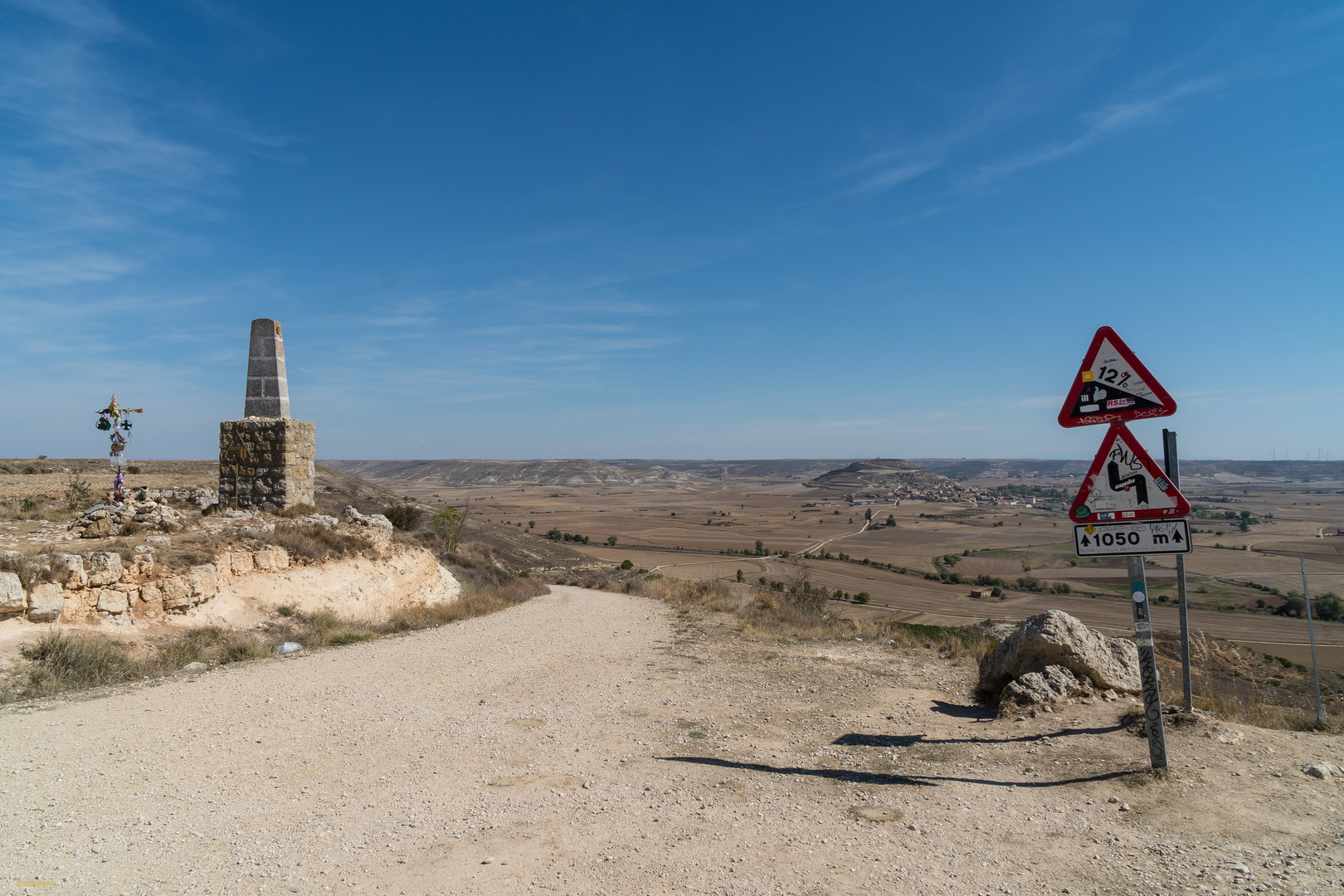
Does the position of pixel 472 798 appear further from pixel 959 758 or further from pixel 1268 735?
pixel 1268 735

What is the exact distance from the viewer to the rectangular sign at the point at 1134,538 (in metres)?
4.53

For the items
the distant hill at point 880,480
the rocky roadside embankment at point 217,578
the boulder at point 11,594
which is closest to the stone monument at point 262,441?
the rocky roadside embankment at point 217,578

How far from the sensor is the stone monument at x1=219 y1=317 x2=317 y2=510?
1396cm

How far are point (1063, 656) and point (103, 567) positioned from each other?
1271 centimetres

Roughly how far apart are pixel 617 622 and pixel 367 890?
1111 cm

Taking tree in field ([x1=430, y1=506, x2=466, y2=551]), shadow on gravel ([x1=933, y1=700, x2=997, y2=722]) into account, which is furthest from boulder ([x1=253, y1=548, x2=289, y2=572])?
tree in field ([x1=430, y1=506, x2=466, y2=551])

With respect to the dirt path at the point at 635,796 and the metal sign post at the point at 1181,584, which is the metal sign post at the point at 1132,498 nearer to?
the dirt path at the point at 635,796

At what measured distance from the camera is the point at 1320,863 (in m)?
3.53

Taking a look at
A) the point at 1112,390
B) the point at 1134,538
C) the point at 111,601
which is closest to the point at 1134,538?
the point at 1134,538

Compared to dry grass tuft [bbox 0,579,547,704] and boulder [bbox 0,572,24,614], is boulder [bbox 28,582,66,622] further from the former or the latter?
dry grass tuft [bbox 0,579,547,704]

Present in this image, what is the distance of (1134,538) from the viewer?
4.59 meters

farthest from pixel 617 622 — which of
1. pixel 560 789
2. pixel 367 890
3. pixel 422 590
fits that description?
pixel 367 890

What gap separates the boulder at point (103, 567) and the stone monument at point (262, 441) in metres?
4.47

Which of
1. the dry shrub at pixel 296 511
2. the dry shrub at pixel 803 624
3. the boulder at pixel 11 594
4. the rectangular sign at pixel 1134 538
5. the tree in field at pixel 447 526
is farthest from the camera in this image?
the tree in field at pixel 447 526
